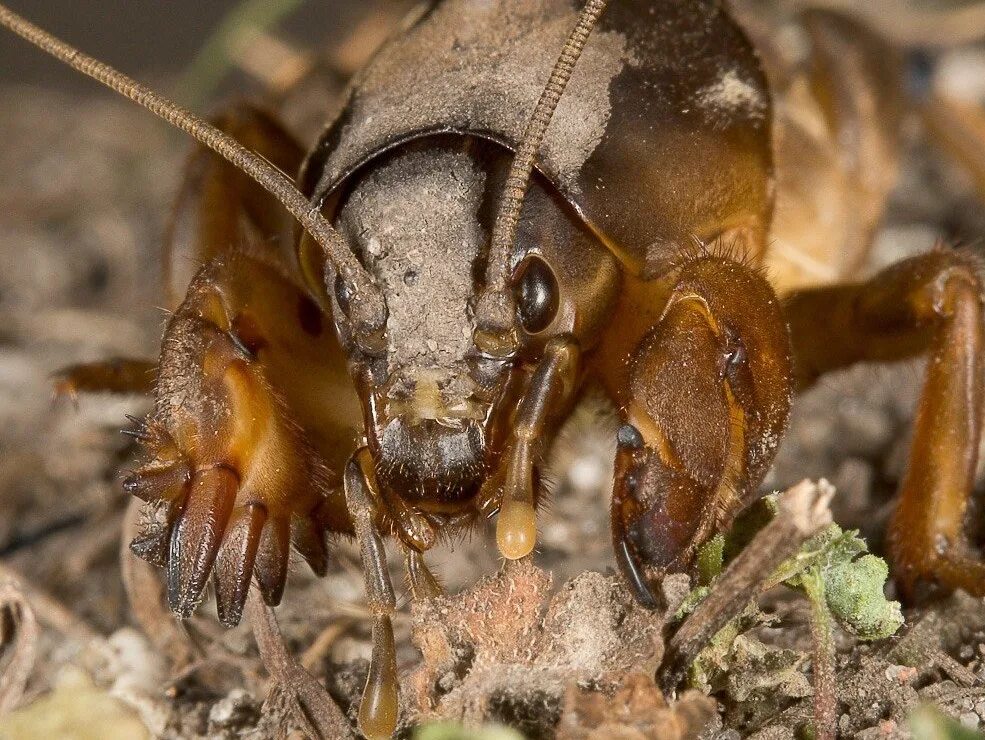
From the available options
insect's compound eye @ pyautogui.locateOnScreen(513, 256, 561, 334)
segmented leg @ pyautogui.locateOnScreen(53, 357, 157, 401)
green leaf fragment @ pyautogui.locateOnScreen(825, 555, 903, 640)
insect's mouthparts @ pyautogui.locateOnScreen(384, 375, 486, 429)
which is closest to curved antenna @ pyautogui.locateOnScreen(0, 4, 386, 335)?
insect's mouthparts @ pyautogui.locateOnScreen(384, 375, 486, 429)

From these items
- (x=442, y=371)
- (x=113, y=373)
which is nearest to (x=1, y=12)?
(x=113, y=373)

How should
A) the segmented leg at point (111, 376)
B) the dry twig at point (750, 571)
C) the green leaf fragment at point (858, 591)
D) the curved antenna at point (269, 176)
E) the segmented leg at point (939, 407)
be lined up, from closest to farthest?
the dry twig at point (750, 571), the green leaf fragment at point (858, 591), the curved antenna at point (269, 176), the segmented leg at point (939, 407), the segmented leg at point (111, 376)

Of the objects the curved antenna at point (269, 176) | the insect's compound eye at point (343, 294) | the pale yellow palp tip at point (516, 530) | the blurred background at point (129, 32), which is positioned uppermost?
the curved antenna at point (269, 176)

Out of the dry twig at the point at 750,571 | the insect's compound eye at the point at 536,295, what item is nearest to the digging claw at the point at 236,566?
the insect's compound eye at the point at 536,295

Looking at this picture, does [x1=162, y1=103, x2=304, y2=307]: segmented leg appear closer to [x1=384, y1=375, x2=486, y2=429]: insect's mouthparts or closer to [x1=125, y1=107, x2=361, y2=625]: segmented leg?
[x1=125, y1=107, x2=361, y2=625]: segmented leg

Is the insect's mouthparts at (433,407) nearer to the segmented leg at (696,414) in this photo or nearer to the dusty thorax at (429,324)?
the dusty thorax at (429,324)

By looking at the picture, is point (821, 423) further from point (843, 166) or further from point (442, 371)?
point (442, 371)
